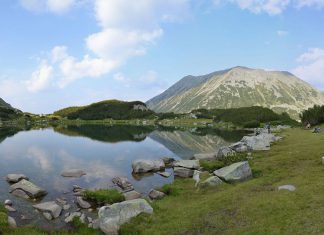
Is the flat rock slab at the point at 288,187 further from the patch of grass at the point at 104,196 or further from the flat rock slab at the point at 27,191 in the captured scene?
the flat rock slab at the point at 27,191

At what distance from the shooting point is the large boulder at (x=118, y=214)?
22031 millimetres

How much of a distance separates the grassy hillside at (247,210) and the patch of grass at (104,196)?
4.58 m

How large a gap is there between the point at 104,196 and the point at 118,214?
28.4 ft

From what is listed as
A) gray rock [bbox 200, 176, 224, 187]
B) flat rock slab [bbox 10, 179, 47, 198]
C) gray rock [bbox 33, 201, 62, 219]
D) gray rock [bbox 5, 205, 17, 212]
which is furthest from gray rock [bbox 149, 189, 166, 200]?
gray rock [bbox 5, 205, 17, 212]

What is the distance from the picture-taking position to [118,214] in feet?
74.6

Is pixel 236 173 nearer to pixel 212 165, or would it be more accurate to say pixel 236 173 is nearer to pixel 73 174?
pixel 212 165

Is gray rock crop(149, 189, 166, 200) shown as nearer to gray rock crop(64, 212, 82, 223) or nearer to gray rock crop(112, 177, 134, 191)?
gray rock crop(112, 177, 134, 191)

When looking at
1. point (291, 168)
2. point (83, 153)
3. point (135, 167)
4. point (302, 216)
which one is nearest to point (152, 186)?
point (135, 167)

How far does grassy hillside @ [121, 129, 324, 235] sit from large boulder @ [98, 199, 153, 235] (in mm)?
659

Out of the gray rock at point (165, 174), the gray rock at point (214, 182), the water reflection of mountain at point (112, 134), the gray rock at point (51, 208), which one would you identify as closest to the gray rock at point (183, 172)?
the gray rock at point (165, 174)

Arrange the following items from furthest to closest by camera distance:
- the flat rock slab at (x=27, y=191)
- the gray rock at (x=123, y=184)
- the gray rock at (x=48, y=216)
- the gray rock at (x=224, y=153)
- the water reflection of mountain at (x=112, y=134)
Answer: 1. the water reflection of mountain at (x=112, y=134)
2. the gray rock at (x=224, y=153)
3. the gray rock at (x=123, y=184)
4. the flat rock slab at (x=27, y=191)
5. the gray rock at (x=48, y=216)

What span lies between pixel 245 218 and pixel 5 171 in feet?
128

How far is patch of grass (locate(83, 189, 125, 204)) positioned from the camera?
30672 mm

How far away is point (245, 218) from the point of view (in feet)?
67.8
